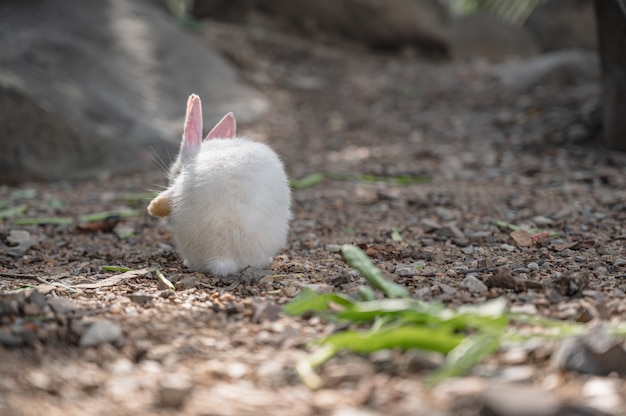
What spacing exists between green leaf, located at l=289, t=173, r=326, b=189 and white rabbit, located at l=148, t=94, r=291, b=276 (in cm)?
231

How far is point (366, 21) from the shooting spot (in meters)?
10.6

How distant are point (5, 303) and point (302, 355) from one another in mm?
1050

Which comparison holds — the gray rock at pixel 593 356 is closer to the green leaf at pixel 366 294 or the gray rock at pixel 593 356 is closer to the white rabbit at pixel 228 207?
the green leaf at pixel 366 294

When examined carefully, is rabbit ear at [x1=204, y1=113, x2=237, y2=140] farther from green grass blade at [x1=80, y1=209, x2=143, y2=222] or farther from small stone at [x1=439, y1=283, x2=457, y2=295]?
small stone at [x1=439, y1=283, x2=457, y2=295]

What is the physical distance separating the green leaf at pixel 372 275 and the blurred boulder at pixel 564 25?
861 cm

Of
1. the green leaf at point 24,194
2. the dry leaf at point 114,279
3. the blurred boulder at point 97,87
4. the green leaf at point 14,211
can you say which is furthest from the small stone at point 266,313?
the blurred boulder at point 97,87

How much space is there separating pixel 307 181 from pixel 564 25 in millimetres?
6390

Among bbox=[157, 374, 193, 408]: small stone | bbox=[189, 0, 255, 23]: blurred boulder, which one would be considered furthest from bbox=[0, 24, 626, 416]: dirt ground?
bbox=[189, 0, 255, 23]: blurred boulder

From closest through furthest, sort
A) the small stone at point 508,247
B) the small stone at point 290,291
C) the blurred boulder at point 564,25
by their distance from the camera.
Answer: the small stone at point 290,291, the small stone at point 508,247, the blurred boulder at point 564,25

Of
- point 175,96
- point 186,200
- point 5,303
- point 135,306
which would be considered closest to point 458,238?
point 186,200

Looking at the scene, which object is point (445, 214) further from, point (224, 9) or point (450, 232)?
point (224, 9)

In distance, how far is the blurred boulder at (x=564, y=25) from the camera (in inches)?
400

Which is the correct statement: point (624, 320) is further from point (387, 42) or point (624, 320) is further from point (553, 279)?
point (387, 42)

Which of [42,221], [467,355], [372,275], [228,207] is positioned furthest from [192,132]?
[467,355]
